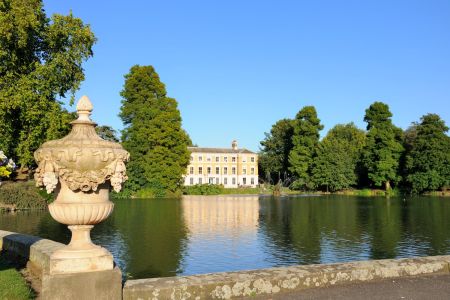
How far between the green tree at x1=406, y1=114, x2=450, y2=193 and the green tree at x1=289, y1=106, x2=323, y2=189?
1543 cm

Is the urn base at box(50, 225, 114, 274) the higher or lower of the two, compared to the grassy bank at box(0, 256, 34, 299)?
higher

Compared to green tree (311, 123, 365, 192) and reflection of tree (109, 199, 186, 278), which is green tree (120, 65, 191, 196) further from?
reflection of tree (109, 199, 186, 278)

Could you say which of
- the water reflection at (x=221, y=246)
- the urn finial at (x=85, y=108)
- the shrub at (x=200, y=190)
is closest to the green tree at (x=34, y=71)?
the water reflection at (x=221, y=246)

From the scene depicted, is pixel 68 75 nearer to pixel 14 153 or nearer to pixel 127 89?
pixel 14 153

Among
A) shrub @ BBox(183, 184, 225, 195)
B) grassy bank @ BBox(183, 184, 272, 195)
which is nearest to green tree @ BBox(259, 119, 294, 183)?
grassy bank @ BBox(183, 184, 272, 195)

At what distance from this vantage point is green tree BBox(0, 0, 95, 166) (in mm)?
21625

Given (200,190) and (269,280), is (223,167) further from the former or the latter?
(269,280)

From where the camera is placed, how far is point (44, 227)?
68.5ft

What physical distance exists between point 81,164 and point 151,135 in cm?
4966

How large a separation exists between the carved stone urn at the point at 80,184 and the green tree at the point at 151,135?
49185 mm

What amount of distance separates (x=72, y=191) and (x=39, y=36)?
22.5m

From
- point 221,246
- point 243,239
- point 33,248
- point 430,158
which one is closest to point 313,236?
point 243,239

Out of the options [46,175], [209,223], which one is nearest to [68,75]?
[209,223]

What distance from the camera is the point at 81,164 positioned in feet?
14.6
